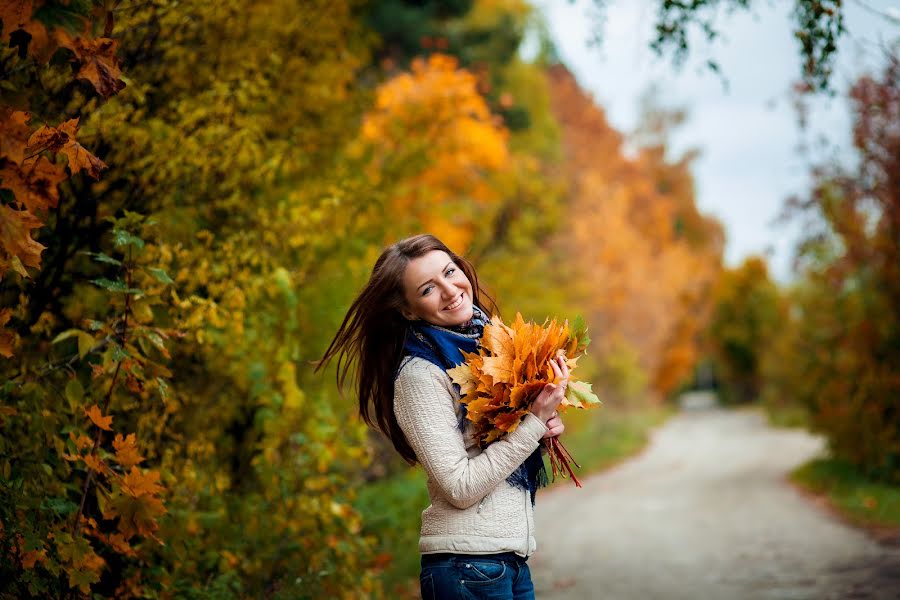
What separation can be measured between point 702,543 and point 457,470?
24.6ft

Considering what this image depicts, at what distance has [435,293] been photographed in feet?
8.78

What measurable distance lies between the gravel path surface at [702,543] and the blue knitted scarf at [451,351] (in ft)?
14.8

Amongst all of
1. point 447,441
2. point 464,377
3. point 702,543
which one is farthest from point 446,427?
point 702,543

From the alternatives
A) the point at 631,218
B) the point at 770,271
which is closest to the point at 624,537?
the point at 631,218

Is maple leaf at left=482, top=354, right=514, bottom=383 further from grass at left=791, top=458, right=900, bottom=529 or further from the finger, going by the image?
grass at left=791, top=458, right=900, bottom=529

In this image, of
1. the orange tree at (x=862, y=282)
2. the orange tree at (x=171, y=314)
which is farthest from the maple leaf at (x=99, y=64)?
the orange tree at (x=862, y=282)

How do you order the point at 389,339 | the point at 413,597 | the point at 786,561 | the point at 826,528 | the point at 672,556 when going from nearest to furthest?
the point at 389,339, the point at 413,597, the point at 786,561, the point at 672,556, the point at 826,528

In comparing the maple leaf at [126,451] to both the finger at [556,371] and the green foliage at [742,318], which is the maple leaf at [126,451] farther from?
the green foliage at [742,318]

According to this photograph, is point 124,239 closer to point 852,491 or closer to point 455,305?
point 455,305

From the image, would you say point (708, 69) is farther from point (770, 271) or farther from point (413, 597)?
point (770, 271)

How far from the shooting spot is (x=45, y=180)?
7.77ft

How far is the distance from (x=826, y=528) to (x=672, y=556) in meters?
2.35

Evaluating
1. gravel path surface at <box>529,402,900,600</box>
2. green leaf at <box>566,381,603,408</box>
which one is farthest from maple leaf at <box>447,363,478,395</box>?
gravel path surface at <box>529,402,900,600</box>

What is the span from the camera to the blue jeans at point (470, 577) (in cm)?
237
